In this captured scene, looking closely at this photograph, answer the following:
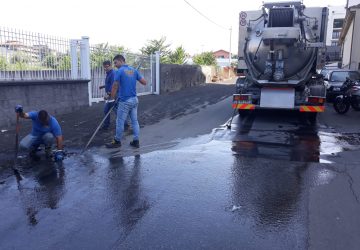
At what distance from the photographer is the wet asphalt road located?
125 inches

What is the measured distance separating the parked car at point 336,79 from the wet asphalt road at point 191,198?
7.60 m

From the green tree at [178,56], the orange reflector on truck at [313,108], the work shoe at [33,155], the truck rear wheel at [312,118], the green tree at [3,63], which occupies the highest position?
the green tree at [178,56]

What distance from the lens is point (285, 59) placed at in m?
9.46

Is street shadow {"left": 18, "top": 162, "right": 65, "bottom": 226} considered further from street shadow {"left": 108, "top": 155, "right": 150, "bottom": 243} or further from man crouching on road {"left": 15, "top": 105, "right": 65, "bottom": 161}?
street shadow {"left": 108, "top": 155, "right": 150, "bottom": 243}

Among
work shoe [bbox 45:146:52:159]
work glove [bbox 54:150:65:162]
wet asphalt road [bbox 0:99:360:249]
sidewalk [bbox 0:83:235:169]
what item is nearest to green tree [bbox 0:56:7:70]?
sidewalk [bbox 0:83:235:169]

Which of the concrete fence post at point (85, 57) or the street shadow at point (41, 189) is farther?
the concrete fence post at point (85, 57)

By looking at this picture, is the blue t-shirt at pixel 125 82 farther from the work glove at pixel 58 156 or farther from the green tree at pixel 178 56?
the green tree at pixel 178 56

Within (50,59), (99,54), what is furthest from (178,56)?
(50,59)

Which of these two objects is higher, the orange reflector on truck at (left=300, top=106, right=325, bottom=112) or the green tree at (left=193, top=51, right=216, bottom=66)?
the green tree at (left=193, top=51, right=216, bottom=66)

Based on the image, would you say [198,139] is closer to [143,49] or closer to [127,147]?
[127,147]

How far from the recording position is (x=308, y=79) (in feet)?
31.7

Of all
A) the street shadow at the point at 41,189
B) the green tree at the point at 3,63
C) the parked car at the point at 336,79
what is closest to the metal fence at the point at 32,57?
the green tree at the point at 3,63

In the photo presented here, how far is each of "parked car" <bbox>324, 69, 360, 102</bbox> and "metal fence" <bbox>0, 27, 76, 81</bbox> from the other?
34.0 feet

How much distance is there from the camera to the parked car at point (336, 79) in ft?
45.7
